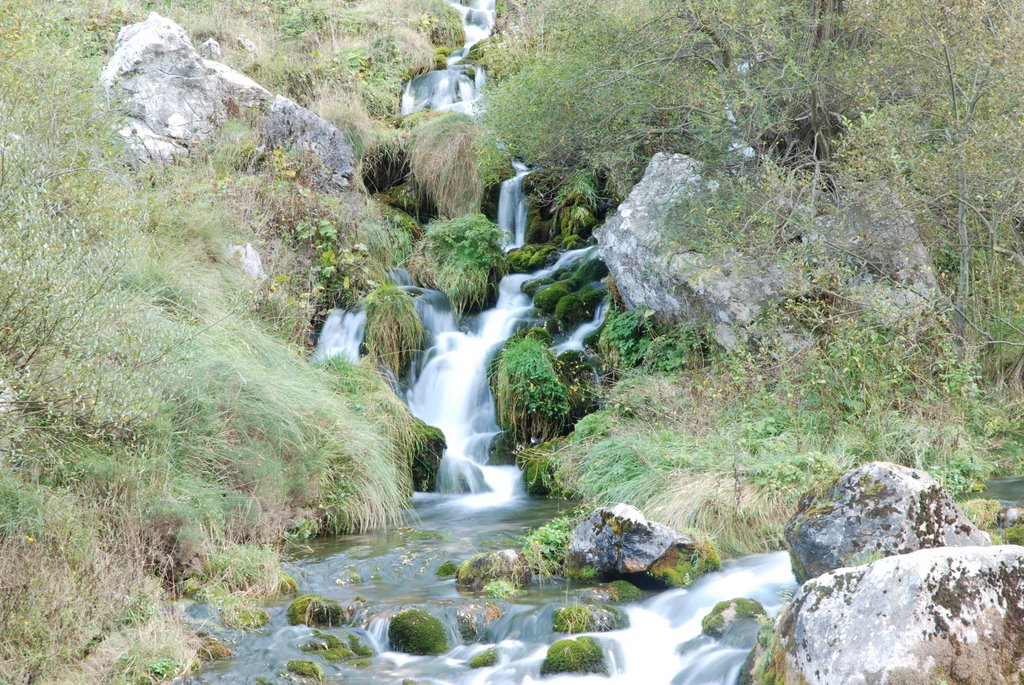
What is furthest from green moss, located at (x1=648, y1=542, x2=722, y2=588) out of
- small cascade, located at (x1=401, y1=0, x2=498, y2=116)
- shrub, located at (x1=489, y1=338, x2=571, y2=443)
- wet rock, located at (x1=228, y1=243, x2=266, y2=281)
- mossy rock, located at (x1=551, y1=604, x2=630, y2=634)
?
small cascade, located at (x1=401, y1=0, x2=498, y2=116)

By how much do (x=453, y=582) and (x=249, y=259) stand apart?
6.08 m

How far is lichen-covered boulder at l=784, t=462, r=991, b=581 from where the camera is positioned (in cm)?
575

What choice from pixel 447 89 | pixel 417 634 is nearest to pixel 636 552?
pixel 417 634

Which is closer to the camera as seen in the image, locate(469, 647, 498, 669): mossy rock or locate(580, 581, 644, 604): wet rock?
locate(469, 647, 498, 669): mossy rock

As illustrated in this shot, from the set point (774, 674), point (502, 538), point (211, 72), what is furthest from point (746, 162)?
point (211, 72)

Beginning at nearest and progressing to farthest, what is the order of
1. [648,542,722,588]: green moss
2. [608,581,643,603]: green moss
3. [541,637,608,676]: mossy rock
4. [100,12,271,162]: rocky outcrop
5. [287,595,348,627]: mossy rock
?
[541,637,608,676]: mossy rock → [287,595,348,627]: mossy rock → [608,581,643,603]: green moss → [648,542,722,588]: green moss → [100,12,271,162]: rocky outcrop

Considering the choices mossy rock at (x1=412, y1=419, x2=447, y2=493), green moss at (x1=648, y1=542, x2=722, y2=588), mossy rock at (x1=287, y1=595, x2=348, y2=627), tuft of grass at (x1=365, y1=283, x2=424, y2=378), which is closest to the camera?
mossy rock at (x1=287, y1=595, x2=348, y2=627)

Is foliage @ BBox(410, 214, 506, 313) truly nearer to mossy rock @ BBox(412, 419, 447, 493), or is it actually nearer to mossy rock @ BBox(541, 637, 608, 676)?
mossy rock @ BBox(412, 419, 447, 493)

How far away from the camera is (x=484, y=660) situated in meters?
5.84

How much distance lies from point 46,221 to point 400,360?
19.5 ft

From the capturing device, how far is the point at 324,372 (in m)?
10.6

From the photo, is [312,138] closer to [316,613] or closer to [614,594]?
[316,613]

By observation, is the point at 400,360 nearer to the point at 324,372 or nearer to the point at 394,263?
the point at 324,372

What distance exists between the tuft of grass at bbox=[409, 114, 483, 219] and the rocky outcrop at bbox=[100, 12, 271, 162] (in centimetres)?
273
